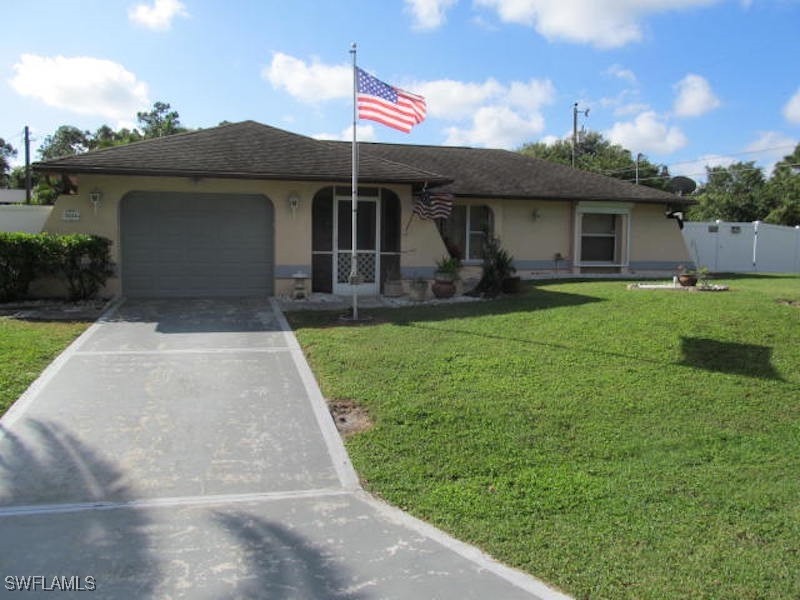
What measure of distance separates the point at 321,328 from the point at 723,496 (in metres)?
6.57

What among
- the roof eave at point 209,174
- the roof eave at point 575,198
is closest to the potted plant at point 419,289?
the roof eave at point 209,174

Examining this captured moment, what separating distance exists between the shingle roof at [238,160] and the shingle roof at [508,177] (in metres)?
3.18

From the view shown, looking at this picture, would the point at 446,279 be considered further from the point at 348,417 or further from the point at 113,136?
the point at 113,136

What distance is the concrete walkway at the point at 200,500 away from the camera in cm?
369

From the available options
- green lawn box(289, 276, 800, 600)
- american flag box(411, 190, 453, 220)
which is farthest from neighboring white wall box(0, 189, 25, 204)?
green lawn box(289, 276, 800, 600)

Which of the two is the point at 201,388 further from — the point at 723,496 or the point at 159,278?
the point at 159,278

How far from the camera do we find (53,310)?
11500 mm

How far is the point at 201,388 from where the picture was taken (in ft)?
23.7

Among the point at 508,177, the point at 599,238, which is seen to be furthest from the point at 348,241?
the point at 599,238

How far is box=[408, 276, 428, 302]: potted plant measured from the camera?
1358 centimetres

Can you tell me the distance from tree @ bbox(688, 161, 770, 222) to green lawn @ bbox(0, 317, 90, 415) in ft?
150

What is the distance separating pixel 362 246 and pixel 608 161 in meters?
42.8

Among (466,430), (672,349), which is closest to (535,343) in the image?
(672,349)

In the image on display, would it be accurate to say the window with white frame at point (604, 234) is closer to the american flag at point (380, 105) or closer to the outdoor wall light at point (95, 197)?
the american flag at point (380, 105)
